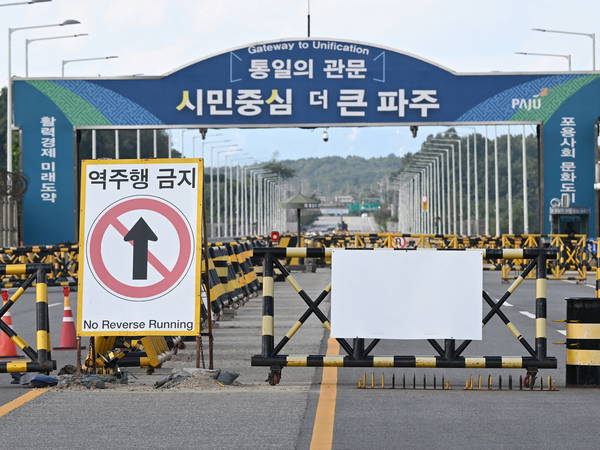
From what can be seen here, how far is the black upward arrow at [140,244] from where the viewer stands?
1135 centimetres

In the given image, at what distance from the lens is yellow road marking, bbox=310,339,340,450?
8234 millimetres

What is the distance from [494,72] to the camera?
36125 millimetres

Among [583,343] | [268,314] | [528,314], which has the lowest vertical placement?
[528,314]

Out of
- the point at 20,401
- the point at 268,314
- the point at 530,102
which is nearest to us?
the point at 20,401

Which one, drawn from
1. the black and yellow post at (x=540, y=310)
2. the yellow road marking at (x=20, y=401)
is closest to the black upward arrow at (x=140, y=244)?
the yellow road marking at (x=20, y=401)

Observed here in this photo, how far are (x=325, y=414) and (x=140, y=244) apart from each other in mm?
2791

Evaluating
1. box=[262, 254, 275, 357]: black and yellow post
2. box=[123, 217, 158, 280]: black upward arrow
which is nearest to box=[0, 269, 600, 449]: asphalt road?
box=[262, 254, 275, 357]: black and yellow post

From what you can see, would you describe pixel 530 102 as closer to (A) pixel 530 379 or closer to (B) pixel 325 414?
(A) pixel 530 379

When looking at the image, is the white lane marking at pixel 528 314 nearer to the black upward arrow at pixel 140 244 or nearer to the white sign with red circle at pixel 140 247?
the white sign with red circle at pixel 140 247

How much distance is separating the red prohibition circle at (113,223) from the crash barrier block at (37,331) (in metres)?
0.46

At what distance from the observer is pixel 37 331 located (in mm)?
11375

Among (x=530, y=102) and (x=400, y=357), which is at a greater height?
(x=530, y=102)

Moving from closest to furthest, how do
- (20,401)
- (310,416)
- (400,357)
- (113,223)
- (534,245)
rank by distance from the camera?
(310,416)
(20,401)
(400,357)
(113,223)
(534,245)

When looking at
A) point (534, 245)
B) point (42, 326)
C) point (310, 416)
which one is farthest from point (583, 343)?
point (534, 245)
